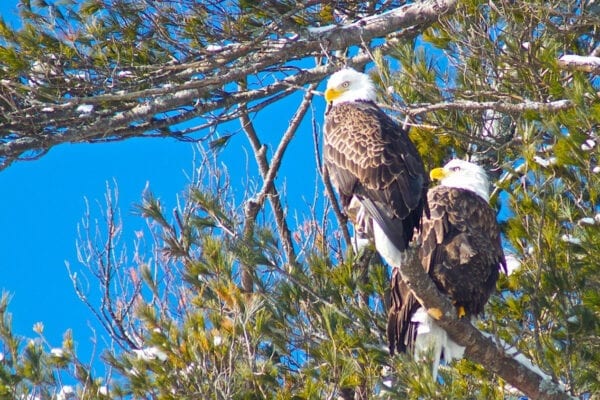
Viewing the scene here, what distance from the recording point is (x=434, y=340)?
4.43 meters

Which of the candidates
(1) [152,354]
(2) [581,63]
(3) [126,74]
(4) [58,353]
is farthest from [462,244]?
(3) [126,74]

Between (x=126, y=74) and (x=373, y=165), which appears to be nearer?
(x=373, y=165)

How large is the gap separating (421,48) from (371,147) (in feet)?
1.92

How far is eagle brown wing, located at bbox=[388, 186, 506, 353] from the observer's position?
15.8ft

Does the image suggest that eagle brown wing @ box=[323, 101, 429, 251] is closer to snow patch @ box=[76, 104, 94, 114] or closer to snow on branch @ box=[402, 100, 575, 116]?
snow on branch @ box=[402, 100, 575, 116]

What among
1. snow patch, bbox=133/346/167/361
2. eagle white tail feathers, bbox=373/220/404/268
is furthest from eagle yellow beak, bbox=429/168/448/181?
snow patch, bbox=133/346/167/361

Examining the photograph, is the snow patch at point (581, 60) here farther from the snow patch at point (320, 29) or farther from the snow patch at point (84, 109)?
the snow patch at point (84, 109)

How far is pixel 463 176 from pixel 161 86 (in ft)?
5.45

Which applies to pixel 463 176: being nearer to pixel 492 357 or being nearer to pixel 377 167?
pixel 377 167

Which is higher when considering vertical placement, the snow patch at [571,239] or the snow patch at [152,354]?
the snow patch at [571,239]

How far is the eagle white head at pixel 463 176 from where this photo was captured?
496cm

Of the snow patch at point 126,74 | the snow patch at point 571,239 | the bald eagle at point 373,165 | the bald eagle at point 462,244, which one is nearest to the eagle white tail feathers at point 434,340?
the bald eagle at point 462,244

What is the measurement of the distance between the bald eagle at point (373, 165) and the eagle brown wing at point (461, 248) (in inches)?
9.8

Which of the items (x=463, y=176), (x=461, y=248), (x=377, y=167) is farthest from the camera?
(x=463, y=176)
